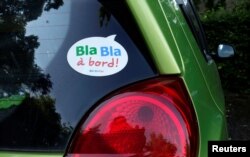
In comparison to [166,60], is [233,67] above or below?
above

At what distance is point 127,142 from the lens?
1.63 m

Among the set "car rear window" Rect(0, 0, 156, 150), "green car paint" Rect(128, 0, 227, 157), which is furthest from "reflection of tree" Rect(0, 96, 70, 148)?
"green car paint" Rect(128, 0, 227, 157)

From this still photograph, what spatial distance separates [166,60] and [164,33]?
103 mm

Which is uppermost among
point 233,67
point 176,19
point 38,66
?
point 233,67

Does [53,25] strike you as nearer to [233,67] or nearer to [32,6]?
[32,6]

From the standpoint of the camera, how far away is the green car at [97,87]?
5.32 ft

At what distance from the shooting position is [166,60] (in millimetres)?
1646

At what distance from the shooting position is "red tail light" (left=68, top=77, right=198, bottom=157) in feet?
5.33

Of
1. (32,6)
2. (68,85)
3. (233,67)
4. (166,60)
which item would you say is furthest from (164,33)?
(233,67)

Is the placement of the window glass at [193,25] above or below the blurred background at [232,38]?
below
